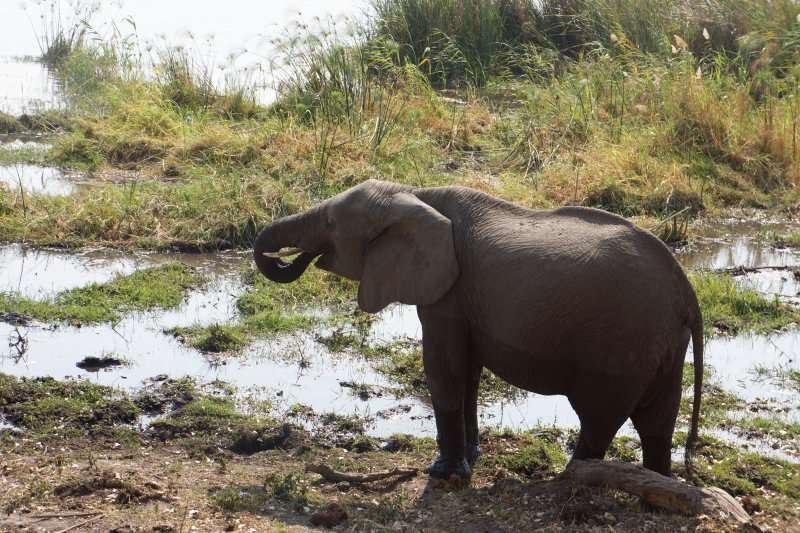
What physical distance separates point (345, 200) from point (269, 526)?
1.95 metres

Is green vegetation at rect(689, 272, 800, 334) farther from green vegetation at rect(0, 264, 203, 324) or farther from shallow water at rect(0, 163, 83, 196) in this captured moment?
shallow water at rect(0, 163, 83, 196)

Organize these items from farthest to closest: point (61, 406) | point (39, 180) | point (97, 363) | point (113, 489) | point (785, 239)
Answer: point (39, 180) < point (785, 239) < point (97, 363) < point (61, 406) < point (113, 489)

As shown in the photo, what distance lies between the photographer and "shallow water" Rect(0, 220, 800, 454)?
20.8 feet

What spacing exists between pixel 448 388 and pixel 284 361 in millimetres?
2352

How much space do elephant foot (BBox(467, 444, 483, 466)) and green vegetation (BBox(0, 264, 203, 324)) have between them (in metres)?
3.61

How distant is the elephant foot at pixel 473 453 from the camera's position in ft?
17.9

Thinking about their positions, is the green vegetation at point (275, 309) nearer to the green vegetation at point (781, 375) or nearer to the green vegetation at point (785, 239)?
the green vegetation at point (781, 375)

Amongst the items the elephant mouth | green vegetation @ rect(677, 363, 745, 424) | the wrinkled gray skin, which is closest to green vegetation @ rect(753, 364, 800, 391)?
green vegetation @ rect(677, 363, 745, 424)

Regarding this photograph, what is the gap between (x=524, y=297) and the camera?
4699 mm

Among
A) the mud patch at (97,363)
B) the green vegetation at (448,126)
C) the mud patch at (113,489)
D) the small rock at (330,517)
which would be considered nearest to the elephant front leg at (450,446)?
the small rock at (330,517)

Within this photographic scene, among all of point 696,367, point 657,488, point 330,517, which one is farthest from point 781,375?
point 330,517

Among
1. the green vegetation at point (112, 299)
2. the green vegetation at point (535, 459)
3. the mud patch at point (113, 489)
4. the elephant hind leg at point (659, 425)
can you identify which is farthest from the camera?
the green vegetation at point (112, 299)

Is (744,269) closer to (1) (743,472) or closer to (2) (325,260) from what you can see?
(1) (743,472)

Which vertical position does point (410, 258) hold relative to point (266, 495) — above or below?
above
